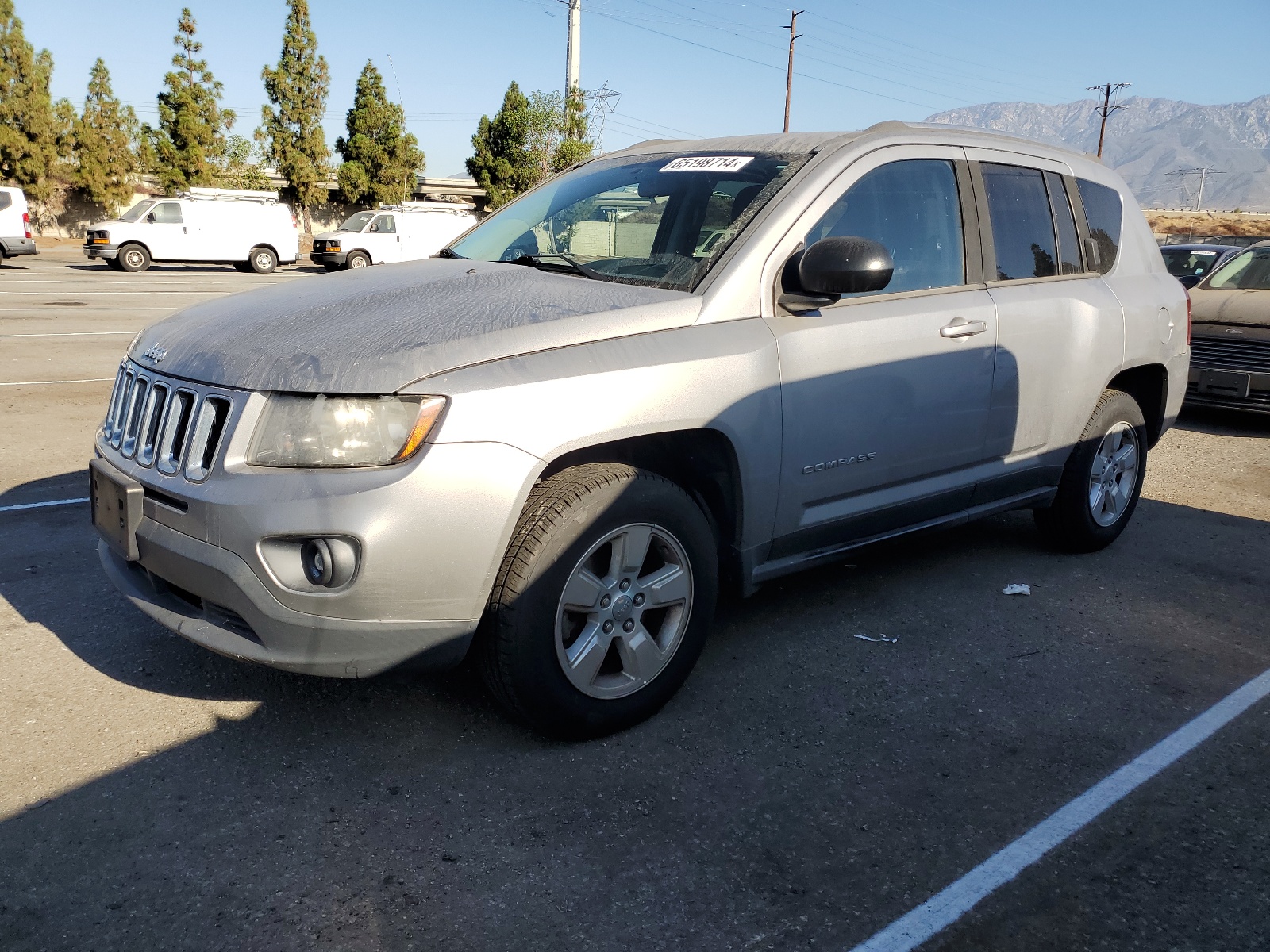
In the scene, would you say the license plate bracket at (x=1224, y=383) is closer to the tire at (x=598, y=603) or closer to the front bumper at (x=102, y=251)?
the tire at (x=598, y=603)

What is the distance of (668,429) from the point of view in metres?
3.17

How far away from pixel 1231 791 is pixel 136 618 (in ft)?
12.4

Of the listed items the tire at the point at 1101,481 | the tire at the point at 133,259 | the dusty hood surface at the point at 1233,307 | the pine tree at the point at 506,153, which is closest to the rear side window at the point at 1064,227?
the tire at the point at 1101,481

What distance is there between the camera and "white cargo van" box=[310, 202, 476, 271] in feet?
96.9

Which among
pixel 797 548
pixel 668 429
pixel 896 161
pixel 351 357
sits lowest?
pixel 797 548

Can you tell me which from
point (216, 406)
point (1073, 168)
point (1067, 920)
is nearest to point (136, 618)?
point (216, 406)

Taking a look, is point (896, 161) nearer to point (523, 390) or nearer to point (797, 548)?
point (797, 548)

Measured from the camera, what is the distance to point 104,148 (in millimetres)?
39469

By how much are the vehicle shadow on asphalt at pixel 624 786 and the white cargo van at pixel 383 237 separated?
2639 centimetres

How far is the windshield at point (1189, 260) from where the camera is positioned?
519 inches

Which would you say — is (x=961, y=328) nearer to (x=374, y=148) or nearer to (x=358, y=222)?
(x=358, y=222)

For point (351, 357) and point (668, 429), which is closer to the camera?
point (351, 357)

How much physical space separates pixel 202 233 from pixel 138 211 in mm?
1600

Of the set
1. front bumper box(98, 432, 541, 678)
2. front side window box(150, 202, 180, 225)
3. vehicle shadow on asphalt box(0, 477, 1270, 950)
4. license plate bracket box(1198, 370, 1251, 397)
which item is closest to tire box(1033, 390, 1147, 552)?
vehicle shadow on asphalt box(0, 477, 1270, 950)
